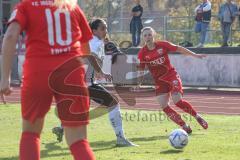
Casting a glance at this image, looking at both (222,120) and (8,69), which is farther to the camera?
(222,120)

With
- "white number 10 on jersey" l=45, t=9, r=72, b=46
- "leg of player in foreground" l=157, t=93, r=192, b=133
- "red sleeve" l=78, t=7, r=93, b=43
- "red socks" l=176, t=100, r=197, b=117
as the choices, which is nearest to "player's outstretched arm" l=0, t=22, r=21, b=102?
"white number 10 on jersey" l=45, t=9, r=72, b=46

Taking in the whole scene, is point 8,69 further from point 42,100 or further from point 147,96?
point 147,96

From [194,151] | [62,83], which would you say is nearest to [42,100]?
[62,83]

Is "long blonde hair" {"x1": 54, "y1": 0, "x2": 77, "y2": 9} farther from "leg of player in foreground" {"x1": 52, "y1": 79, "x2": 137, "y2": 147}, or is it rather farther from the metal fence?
the metal fence

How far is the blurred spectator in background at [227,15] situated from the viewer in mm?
23453

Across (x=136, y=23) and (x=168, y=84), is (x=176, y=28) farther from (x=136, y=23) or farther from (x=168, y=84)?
(x=168, y=84)

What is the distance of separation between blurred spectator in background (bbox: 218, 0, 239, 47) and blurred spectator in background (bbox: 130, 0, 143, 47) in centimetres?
353

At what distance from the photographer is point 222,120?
45.0 feet

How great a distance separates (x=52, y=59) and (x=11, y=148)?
13.9 feet

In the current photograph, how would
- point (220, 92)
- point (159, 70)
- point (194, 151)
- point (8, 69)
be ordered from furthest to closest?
point (220, 92) < point (159, 70) < point (194, 151) < point (8, 69)

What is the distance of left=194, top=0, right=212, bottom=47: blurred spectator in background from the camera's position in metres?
23.8

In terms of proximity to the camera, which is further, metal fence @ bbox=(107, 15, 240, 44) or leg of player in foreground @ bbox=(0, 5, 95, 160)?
metal fence @ bbox=(107, 15, 240, 44)

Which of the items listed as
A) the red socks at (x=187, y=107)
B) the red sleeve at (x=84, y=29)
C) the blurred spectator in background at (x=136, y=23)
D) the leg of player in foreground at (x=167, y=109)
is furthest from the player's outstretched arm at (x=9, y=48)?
the blurred spectator in background at (x=136, y=23)

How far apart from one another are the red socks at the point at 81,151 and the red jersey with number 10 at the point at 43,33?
0.72 metres
